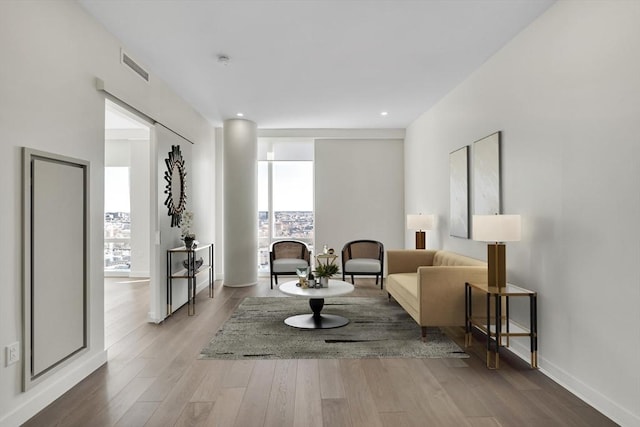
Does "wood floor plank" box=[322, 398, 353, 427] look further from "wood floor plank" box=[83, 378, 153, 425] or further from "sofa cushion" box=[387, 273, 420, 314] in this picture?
"sofa cushion" box=[387, 273, 420, 314]

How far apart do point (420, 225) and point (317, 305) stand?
2178mm

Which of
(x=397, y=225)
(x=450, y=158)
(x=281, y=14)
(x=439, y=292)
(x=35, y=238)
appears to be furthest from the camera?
(x=397, y=225)

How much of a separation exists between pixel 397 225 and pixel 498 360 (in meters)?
4.52

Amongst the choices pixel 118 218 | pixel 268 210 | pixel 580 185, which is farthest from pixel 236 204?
pixel 580 185

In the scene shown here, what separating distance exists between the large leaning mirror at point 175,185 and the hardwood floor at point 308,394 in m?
1.75

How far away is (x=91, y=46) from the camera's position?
316cm

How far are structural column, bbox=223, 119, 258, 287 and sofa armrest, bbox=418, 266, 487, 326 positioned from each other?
12.2 ft

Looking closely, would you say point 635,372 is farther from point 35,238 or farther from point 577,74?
point 35,238

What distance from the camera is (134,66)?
3.90 metres

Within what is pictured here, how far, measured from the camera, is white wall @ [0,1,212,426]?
2.30 metres

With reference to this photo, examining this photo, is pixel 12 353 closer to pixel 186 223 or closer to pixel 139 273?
pixel 186 223

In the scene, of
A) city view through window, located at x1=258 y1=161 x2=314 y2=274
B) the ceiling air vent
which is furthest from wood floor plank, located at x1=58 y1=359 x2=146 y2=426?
city view through window, located at x1=258 y1=161 x2=314 y2=274

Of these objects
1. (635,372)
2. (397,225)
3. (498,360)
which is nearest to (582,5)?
(635,372)

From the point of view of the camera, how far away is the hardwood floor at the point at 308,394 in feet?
7.75
